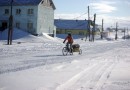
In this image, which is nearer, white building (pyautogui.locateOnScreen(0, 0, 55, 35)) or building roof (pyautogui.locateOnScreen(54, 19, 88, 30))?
white building (pyautogui.locateOnScreen(0, 0, 55, 35))

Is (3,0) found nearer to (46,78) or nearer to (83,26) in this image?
(83,26)

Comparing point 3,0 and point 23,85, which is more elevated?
point 3,0

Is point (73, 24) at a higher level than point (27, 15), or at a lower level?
lower

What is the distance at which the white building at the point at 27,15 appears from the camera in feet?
200

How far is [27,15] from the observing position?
61500 mm

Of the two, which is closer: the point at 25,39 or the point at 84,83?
the point at 84,83

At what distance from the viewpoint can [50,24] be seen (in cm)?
6719

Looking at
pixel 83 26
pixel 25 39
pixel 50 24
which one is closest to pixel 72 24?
pixel 83 26

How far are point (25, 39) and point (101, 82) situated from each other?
44.4m

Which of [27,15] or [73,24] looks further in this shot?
[73,24]

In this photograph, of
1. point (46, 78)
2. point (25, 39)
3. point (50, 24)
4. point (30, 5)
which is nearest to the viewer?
point (46, 78)

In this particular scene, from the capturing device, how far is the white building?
60875mm

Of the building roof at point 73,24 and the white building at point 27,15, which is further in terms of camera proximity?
the building roof at point 73,24

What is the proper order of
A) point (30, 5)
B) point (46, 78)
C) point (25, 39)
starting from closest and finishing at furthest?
point (46, 78) < point (25, 39) < point (30, 5)
